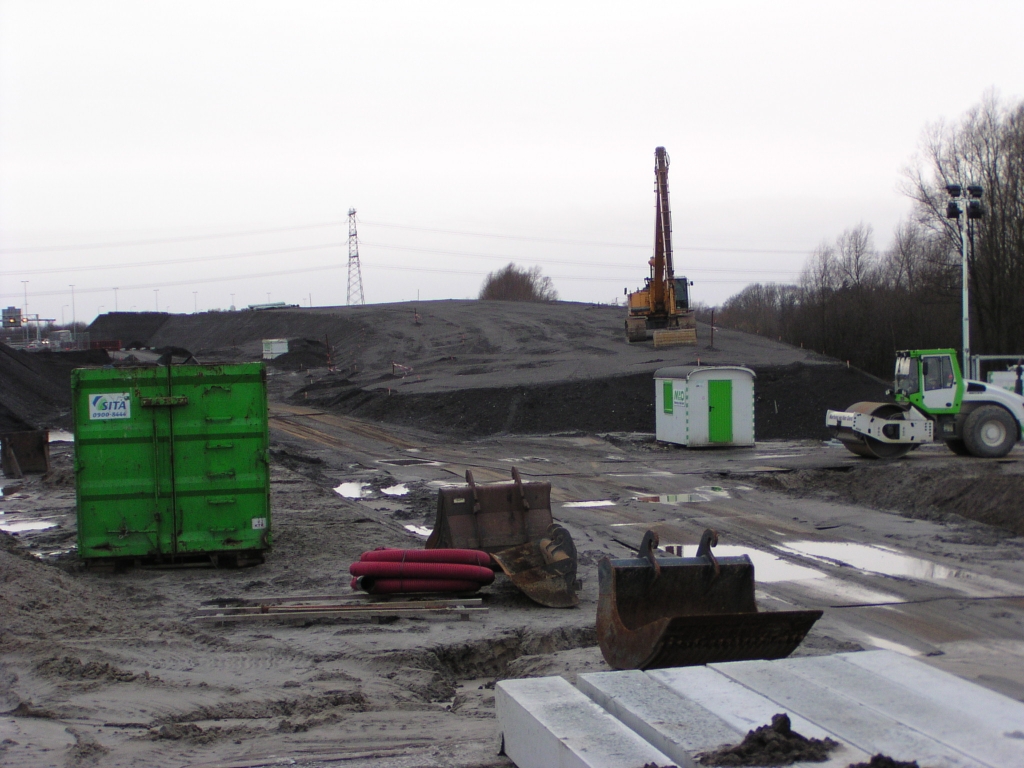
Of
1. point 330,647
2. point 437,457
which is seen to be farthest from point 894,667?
point 437,457

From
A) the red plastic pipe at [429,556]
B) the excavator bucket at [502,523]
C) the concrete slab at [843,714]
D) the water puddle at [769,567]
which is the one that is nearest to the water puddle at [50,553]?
the red plastic pipe at [429,556]

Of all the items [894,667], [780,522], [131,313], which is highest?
[131,313]

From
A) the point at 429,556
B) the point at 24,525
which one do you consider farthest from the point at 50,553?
the point at 429,556

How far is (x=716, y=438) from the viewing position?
990 inches

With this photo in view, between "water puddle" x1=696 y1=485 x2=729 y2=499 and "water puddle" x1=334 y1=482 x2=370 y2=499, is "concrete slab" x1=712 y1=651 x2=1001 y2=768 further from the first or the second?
"water puddle" x1=334 y1=482 x2=370 y2=499

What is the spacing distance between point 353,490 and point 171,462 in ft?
27.2

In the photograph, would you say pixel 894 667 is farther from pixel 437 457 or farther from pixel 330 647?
pixel 437 457

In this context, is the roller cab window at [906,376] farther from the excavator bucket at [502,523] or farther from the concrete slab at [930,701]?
the concrete slab at [930,701]

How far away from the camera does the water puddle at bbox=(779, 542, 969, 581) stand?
10.6m

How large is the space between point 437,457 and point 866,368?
3406cm

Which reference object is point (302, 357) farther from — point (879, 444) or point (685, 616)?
point (685, 616)

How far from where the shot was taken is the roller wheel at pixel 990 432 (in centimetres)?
2052

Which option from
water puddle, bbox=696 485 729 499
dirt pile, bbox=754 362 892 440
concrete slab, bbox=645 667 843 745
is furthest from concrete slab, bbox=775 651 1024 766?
dirt pile, bbox=754 362 892 440

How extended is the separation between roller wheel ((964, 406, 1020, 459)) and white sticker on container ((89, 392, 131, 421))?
1806 cm
